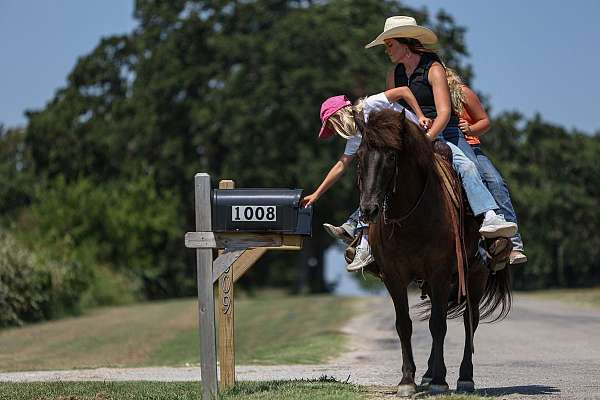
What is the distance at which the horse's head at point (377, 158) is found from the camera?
366 inches

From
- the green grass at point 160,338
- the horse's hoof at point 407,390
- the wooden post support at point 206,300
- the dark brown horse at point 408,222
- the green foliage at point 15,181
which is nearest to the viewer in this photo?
the dark brown horse at point 408,222

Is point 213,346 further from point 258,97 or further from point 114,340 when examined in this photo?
point 258,97

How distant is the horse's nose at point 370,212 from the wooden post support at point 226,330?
7.36ft

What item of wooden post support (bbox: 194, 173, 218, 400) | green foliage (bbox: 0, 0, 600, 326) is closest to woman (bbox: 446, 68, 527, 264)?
wooden post support (bbox: 194, 173, 218, 400)

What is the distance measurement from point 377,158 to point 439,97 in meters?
1.31

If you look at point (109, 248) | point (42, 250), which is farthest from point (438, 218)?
point (109, 248)

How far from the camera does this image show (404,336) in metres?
10.3

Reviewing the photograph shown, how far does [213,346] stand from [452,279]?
7.11 ft

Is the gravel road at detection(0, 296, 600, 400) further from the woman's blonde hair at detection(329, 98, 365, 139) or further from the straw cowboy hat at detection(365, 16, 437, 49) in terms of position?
the straw cowboy hat at detection(365, 16, 437, 49)

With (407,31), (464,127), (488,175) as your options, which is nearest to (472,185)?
(488,175)

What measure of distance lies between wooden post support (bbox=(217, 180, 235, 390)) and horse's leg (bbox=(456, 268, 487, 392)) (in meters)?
2.10

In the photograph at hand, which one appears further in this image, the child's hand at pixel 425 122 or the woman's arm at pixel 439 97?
the child's hand at pixel 425 122

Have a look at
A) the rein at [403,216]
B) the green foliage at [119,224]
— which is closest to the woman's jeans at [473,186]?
the rein at [403,216]

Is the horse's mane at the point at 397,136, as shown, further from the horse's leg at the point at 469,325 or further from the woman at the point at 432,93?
the horse's leg at the point at 469,325
